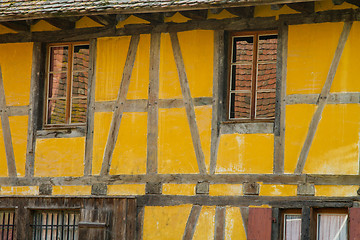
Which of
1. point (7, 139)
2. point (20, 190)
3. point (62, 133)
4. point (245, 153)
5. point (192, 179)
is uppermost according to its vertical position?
point (62, 133)

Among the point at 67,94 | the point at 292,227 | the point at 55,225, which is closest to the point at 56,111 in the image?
the point at 67,94

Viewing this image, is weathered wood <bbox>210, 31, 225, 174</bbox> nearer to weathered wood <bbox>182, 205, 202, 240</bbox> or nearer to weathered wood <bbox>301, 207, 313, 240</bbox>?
weathered wood <bbox>182, 205, 202, 240</bbox>

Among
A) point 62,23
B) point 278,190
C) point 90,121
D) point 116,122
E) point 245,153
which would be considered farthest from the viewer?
point 62,23

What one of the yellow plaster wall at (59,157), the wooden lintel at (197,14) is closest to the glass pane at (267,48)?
the wooden lintel at (197,14)

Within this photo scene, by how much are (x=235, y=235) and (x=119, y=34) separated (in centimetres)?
366

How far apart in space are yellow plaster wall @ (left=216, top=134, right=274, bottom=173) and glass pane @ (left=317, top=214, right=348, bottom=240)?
1.03m

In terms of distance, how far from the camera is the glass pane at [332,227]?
1569 centimetres

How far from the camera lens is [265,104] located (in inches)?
650

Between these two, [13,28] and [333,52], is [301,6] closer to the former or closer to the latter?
[333,52]

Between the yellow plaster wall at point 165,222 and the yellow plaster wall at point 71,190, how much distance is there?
1.08 m

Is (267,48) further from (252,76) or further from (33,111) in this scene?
(33,111)

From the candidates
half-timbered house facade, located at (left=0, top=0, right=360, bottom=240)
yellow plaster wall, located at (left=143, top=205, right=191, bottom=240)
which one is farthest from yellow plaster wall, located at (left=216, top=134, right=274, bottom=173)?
yellow plaster wall, located at (left=143, top=205, right=191, bottom=240)

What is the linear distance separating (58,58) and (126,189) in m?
2.56

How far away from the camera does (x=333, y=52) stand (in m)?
15.9
